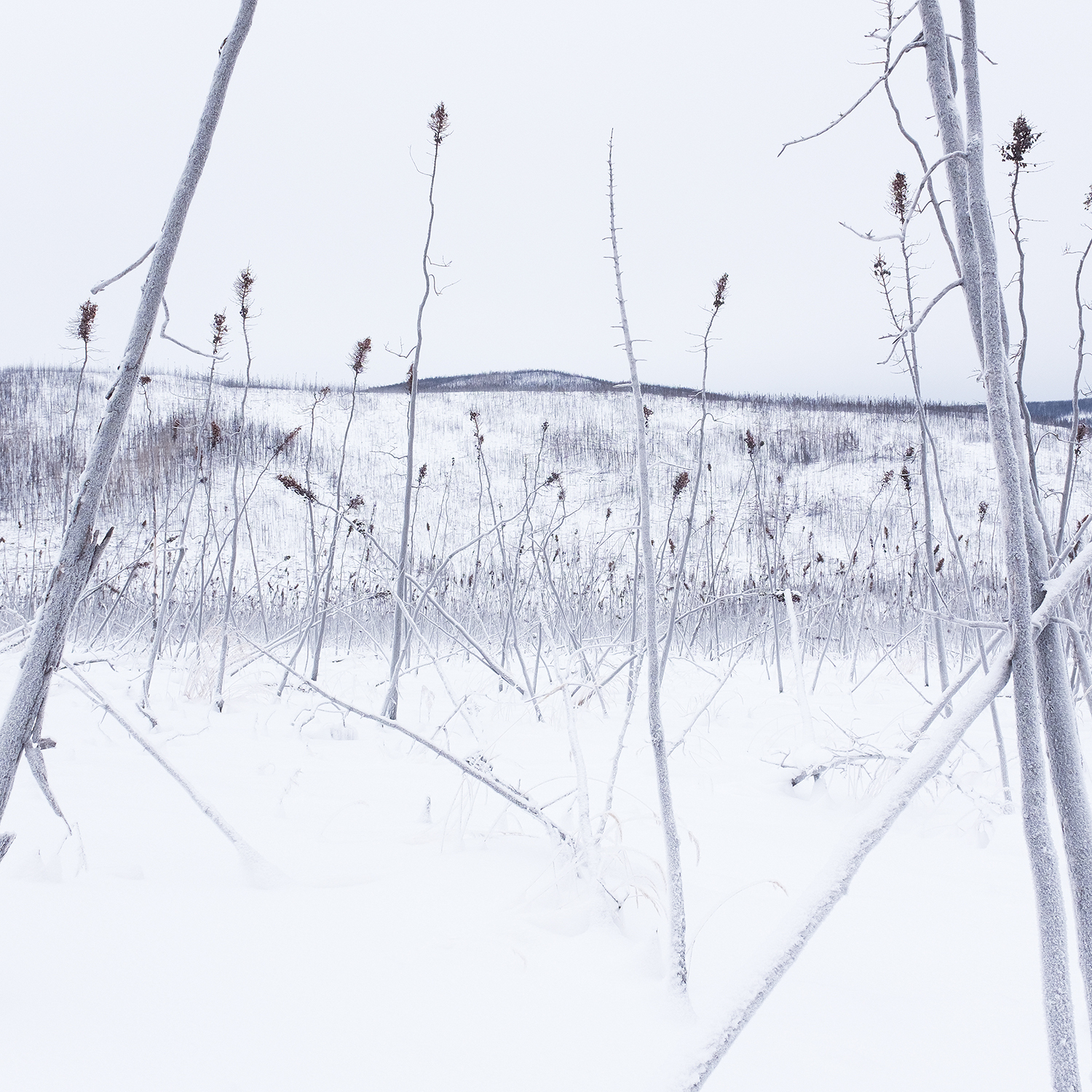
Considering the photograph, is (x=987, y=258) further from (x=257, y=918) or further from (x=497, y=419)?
(x=497, y=419)

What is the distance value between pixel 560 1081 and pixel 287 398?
22460 millimetres

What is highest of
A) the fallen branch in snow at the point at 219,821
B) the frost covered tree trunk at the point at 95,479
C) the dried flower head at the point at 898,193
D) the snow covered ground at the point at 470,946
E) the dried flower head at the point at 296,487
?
the dried flower head at the point at 898,193

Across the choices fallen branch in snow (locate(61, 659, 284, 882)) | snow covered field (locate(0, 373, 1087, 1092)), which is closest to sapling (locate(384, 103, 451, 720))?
snow covered field (locate(0, 373, 1087, 1092))

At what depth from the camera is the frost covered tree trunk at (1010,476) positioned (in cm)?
46

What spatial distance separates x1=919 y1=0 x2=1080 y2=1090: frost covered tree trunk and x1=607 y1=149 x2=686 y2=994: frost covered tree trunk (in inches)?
12.5

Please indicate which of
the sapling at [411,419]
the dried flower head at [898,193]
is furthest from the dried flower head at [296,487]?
the dried flower head at [898,193]

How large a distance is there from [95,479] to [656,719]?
25.5 inches

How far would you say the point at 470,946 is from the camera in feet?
2.71

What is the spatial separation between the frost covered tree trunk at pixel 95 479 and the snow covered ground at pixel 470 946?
0.26 metres

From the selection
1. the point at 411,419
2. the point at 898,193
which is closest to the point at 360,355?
the point at 411,419

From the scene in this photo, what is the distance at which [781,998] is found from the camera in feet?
2.46

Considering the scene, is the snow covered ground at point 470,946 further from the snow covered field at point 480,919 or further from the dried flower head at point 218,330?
the dried flower head at point 218,330

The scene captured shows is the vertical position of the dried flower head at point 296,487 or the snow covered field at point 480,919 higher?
the dried flower head at point 296,487

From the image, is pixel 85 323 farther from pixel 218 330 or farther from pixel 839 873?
pixel 839 873
